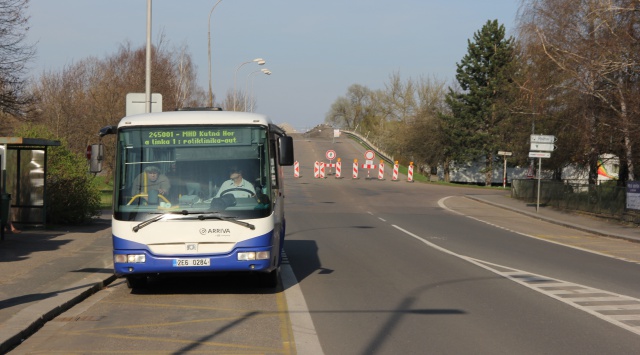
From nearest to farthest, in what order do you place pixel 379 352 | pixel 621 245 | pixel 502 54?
1. pixel 379 352
2. pixel 621 245
3. pixel 502 54

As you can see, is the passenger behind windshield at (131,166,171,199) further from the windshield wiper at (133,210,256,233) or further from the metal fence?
the metal fence

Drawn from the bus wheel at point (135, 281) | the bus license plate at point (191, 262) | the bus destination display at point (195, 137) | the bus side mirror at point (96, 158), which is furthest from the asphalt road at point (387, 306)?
the bus destination display at point (195, 137)

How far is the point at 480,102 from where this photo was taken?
6562 centimetres

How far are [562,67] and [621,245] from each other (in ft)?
32.2

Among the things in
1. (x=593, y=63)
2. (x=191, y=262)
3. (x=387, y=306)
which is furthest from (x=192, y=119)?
(x=593, y=63)

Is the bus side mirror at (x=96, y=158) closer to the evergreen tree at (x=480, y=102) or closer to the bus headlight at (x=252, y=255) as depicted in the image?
the bus headlight at (x=252, y=255)

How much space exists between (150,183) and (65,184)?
40.8ft

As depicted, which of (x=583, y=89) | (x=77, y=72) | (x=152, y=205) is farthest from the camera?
(x=77, y=72)

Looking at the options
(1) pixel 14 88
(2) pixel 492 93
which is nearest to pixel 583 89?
(1) pixel 14 88

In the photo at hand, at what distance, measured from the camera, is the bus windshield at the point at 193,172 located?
1074 centimetres

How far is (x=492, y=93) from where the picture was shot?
65.4m

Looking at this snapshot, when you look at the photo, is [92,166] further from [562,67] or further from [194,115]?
[562,67]

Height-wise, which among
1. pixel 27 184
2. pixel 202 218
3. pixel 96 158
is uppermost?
pixel 96 158

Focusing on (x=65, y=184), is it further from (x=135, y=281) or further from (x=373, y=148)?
(x=373, y=148)
